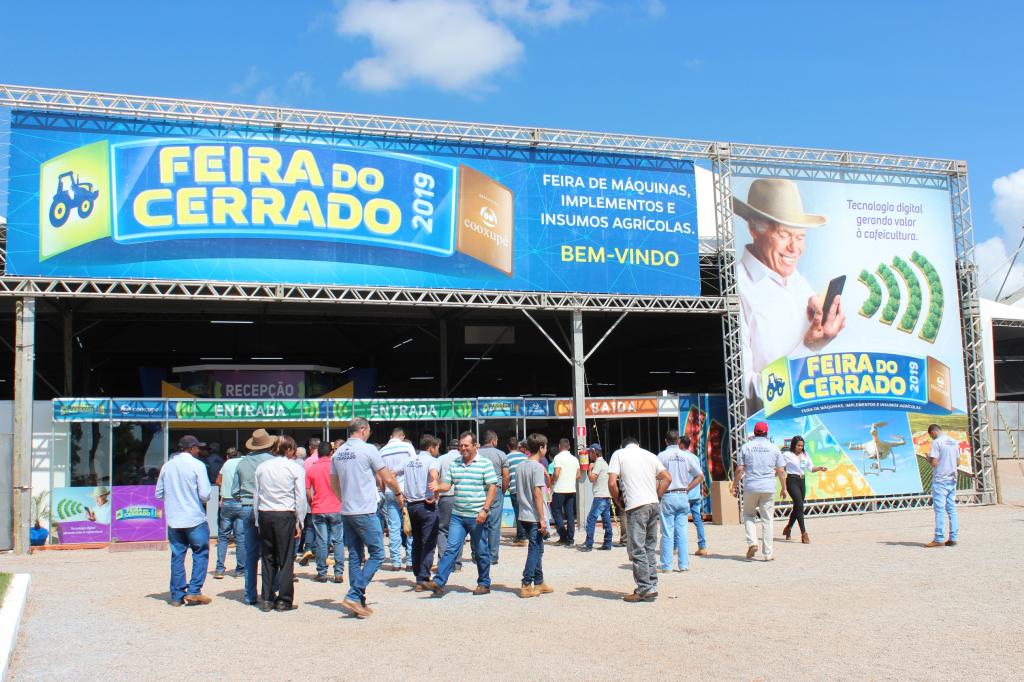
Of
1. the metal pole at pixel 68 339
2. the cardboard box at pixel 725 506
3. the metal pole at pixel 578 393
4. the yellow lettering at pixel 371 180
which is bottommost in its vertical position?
the cardboard box at pixel 725 506

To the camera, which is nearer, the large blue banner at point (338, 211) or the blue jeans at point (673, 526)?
the blue jeans at point (673, 526)

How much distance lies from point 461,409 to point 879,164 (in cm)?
1046

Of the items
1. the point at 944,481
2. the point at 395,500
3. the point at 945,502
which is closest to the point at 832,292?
the point at 944,481

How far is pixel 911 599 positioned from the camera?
Answer: 8914 mm

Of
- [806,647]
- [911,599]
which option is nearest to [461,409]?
[911,599]

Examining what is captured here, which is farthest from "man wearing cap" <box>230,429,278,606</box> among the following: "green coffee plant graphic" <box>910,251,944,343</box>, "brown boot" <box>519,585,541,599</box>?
"green coffee plant graphic" <box>910,251,944,343</box>

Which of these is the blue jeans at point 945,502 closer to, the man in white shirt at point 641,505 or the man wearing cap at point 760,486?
the man wearing cap at point 760,486

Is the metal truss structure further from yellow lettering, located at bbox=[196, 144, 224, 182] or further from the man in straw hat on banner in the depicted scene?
yellow lettering, located at bbox=[196, 144, 224, 182]

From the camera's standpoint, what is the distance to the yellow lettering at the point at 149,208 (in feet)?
52.2

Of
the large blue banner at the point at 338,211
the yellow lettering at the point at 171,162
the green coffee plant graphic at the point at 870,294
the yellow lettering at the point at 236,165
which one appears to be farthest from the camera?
the green coffee plant graphic at the point at 870,294

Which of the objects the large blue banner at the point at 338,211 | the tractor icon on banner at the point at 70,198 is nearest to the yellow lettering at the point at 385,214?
the large blue banner at the point at 338,211

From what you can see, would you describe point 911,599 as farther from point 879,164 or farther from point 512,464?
point 879,164

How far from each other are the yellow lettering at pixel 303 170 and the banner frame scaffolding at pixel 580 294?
509mm

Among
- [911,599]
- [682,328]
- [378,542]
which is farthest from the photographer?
[682,328]
